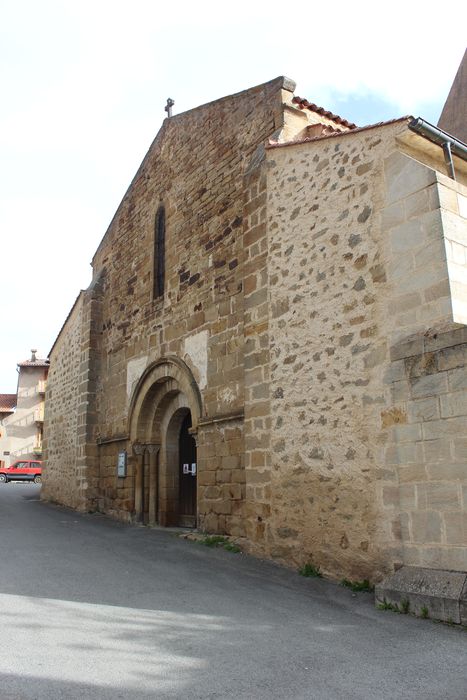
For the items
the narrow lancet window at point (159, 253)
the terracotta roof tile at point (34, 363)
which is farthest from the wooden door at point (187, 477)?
the terracotta roof tile at point (34, 363)

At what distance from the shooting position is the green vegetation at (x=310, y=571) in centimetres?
607

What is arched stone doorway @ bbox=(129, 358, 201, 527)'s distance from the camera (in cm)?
1012

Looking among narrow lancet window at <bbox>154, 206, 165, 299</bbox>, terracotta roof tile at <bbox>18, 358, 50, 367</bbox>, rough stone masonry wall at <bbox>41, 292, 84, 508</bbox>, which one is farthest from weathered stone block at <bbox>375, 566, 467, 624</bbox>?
terracotta roof tile at <bbox>18, 358, 50, 367</bbox>

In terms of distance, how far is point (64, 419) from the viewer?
1445 cm

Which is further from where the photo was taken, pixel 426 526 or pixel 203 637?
pixel 426 526

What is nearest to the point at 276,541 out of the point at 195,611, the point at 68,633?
the point at 195,611

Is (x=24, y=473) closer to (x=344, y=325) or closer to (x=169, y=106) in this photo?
(x=169, y=106)

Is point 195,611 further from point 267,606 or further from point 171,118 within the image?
point 171,118

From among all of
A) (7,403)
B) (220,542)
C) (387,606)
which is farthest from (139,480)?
(7,403)

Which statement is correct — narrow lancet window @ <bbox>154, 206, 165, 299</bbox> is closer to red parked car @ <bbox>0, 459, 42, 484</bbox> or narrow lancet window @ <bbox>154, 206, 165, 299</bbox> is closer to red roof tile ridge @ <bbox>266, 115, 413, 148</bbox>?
red roof tile ridge @ <bbox>266, 115, 413, 148</bbox>

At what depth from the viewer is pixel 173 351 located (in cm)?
984

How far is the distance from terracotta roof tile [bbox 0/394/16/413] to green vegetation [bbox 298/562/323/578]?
127 feet

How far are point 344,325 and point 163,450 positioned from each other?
17.4ft

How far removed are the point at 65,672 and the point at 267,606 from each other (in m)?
2.12
